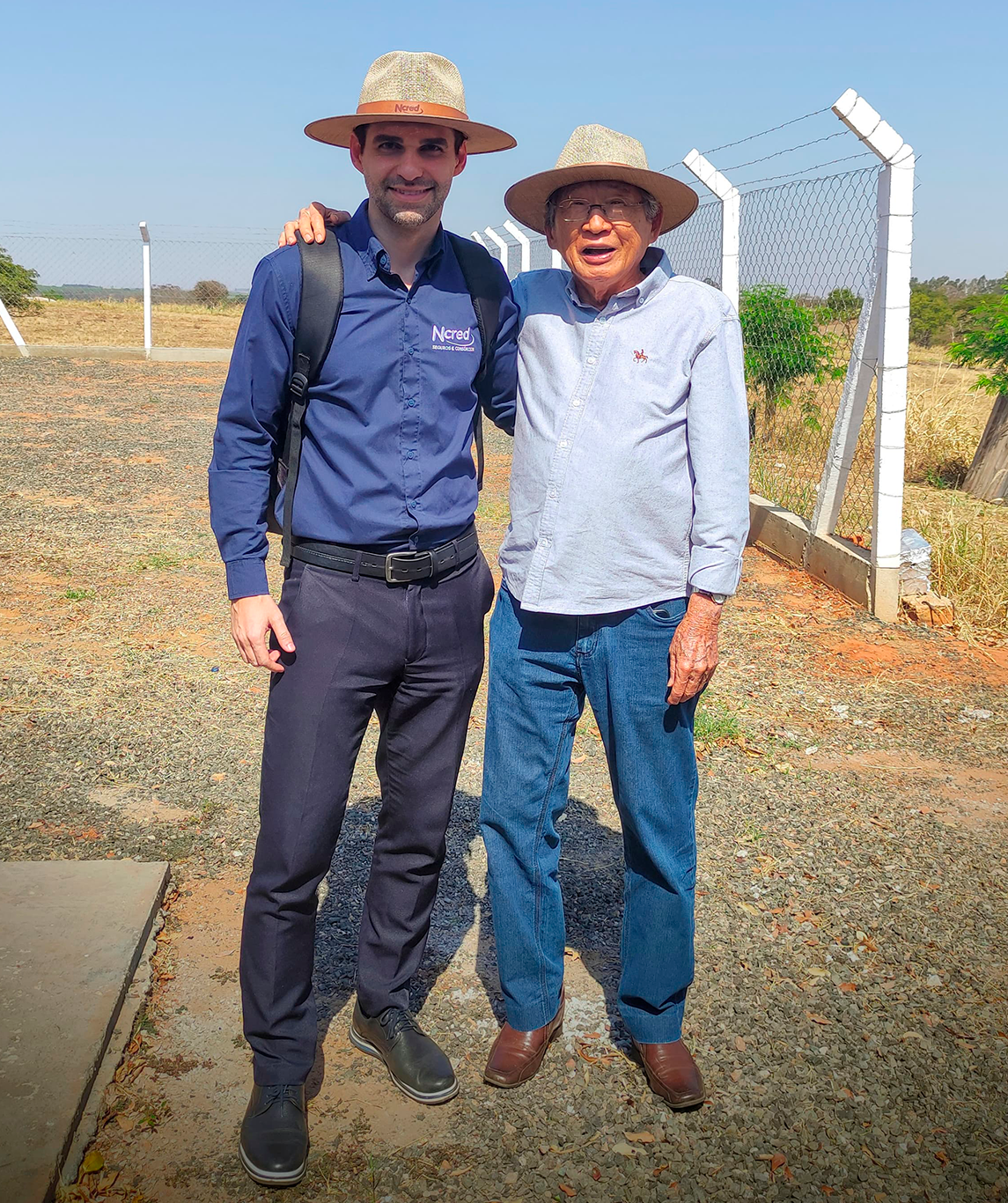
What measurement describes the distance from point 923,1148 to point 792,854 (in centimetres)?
138

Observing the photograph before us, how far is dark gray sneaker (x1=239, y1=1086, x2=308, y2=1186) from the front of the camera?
2326 millimetres

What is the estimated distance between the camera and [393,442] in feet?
7.97

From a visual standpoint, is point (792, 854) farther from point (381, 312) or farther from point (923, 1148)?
point (381, 312)

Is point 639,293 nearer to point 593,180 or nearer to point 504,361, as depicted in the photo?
point 593,180

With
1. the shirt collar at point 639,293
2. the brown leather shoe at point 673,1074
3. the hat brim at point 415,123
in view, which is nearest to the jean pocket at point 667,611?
the shirt collar at point 639,293

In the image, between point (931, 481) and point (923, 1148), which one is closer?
point (923, 1148)

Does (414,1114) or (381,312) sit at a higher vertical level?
(381,312)

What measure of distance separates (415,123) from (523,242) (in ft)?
44.2

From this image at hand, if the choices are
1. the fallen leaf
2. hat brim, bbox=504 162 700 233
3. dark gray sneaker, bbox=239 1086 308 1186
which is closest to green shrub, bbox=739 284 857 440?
hat brim, bbox=504 162 700 233

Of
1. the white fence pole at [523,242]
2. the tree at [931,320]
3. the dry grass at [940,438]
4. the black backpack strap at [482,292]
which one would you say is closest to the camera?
the black backpack strap at [482,292]

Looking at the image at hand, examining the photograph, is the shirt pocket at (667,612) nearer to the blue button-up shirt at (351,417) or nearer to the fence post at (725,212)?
the blue button-up shirt at (351,417)

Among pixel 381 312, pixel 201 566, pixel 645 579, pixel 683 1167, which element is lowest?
pixel 683 1167

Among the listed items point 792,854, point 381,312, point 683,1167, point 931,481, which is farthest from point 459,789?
point 931,481

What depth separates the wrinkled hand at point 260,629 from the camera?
2389 millimetres
